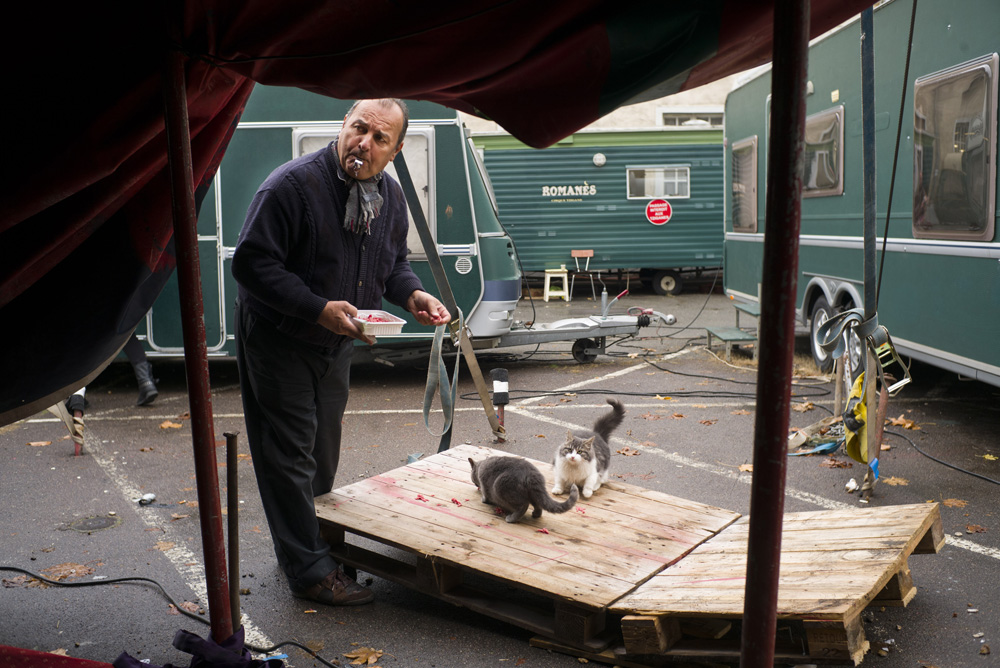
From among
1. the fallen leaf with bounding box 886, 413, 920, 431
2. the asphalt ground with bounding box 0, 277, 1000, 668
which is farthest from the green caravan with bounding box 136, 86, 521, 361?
the fallen leaf with bounding box 886, 413, 920, 431

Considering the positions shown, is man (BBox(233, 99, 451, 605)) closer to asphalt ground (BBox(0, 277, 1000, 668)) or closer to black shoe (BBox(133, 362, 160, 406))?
asphalt ground (BBox(0, 277, 1000, 668))

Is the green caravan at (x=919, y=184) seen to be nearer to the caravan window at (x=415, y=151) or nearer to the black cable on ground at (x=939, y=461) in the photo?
the black cable on ground at (x=939, y=461)

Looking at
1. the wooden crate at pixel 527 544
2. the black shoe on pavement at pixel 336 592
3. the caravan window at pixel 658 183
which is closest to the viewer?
the wooden crate at pixel 527 544

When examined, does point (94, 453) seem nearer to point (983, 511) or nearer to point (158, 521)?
point (158, 521)

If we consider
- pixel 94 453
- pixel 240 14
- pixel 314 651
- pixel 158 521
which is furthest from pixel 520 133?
pixel 94 453

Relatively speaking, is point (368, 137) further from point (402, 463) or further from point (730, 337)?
point (730, 337)

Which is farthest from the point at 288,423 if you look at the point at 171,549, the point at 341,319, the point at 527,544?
the point at 171,549

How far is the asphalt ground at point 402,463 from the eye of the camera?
3.89 m

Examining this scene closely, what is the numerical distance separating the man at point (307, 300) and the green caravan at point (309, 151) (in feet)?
17.8

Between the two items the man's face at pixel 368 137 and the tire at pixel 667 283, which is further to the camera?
the tire at pixel 667 283

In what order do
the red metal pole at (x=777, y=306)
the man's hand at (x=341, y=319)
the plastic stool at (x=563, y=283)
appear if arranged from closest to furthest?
the red metal pole at (x=777, y=306) → the man's hand at (x=341, y=319) → the plastic stool at (x=563, y=283)

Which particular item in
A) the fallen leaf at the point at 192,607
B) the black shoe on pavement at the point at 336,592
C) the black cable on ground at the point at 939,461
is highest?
the black shoe on pavement at the point at 336,592

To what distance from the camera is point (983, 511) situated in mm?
5418

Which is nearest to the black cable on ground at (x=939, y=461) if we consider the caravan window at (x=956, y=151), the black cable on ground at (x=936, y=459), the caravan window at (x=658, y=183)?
the black cable on ground at (x=936, y=459)
